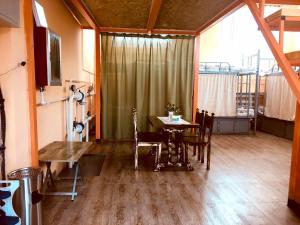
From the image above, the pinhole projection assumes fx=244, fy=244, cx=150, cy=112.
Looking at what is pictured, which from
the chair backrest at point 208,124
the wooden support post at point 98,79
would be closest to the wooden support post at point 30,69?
the chair backrest at point 208,124

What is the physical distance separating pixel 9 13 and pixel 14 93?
2.01 ft

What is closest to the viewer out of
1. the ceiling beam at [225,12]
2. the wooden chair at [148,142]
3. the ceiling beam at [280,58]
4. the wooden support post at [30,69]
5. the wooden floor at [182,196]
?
the ceiling beam at [280,58]

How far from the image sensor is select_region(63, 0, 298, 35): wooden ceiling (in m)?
3.60

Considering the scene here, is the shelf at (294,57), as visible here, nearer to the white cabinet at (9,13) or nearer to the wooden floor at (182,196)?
the wooden floor at (182,196)

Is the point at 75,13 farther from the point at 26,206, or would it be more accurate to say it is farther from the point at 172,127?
the point at 26,206

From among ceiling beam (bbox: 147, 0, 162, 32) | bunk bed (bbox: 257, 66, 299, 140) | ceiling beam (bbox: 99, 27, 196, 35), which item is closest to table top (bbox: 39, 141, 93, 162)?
ceiling beam (bbox: 147, 0, 162, 32)

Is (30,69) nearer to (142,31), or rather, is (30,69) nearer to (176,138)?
(176,138)

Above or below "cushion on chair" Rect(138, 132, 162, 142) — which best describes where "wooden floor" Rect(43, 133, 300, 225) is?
below

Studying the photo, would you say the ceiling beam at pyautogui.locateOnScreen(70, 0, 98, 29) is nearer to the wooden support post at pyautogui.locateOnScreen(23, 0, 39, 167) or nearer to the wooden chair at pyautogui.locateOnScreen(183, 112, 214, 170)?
the wooden support post at pyautogui.locateOnScreen(23, 0, 39, 167)

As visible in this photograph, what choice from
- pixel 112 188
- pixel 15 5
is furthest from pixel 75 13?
pixel 112 188

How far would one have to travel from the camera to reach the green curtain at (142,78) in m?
Answer: 5.55

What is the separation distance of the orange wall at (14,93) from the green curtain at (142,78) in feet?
11.3

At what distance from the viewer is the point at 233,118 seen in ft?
23.4

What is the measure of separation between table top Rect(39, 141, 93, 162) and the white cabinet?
134cm
